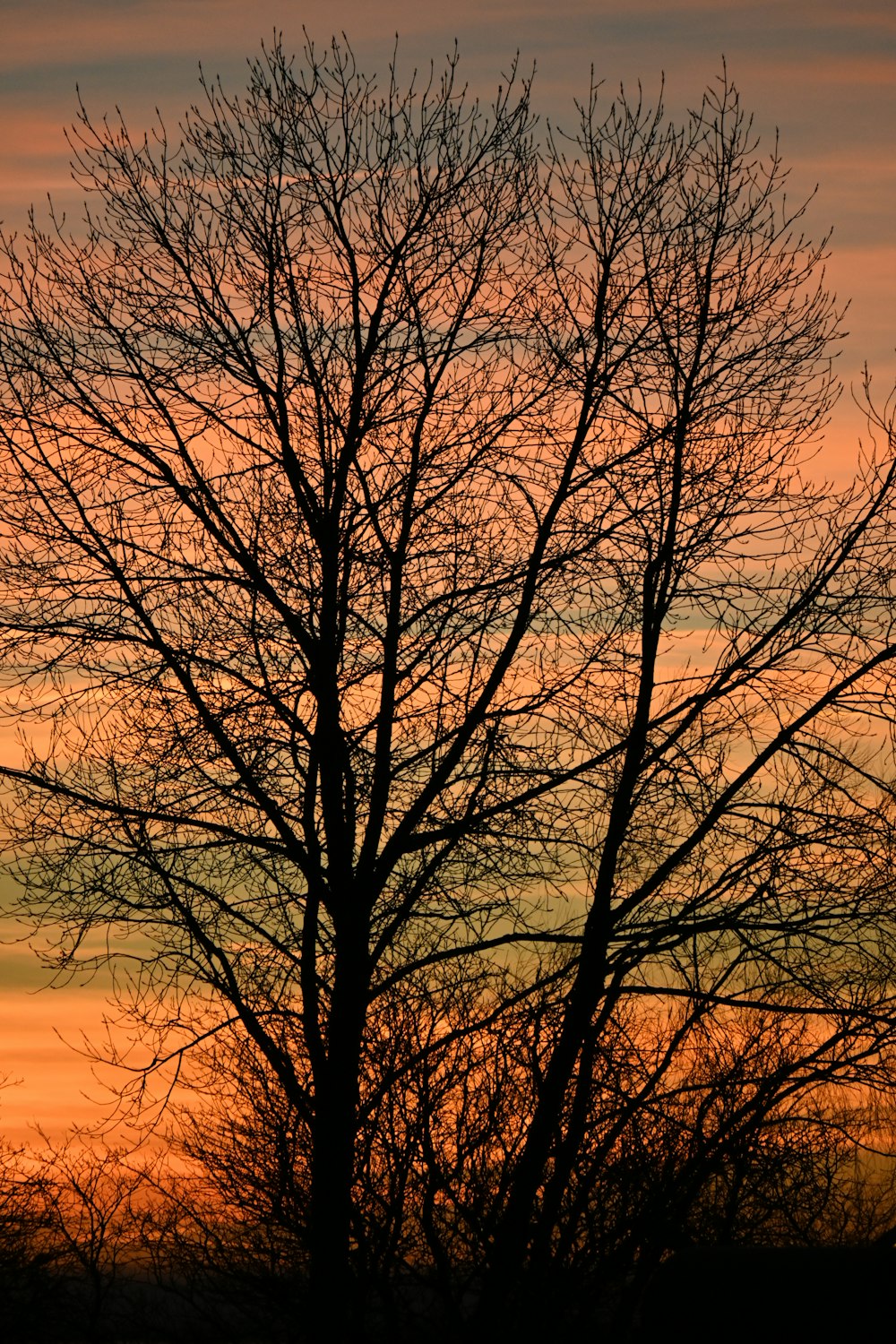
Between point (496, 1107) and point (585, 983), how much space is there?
5.20 ft

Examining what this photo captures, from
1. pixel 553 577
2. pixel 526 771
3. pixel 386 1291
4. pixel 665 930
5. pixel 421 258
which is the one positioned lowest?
pixel 386 1291

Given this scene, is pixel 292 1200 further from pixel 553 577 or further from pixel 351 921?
pixel 553 577

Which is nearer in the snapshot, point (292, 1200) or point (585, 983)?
point (585, 983)

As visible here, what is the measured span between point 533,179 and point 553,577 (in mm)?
3282

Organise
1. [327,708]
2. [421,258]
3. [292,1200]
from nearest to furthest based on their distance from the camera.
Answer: [327,708], [421,258], [292,1200]

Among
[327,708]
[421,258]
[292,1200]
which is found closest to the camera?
[327,708]

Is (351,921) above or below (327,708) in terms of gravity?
below

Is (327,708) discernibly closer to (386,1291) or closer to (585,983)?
(585,983)

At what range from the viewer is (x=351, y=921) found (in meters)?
10.3

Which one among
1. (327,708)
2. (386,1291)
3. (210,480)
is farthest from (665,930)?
(210,480)

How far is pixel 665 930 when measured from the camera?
10.5 metres

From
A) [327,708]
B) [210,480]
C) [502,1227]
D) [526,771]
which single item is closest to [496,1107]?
[502,1227]

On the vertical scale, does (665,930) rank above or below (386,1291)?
above

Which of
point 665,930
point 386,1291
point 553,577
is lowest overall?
point 386,1291
